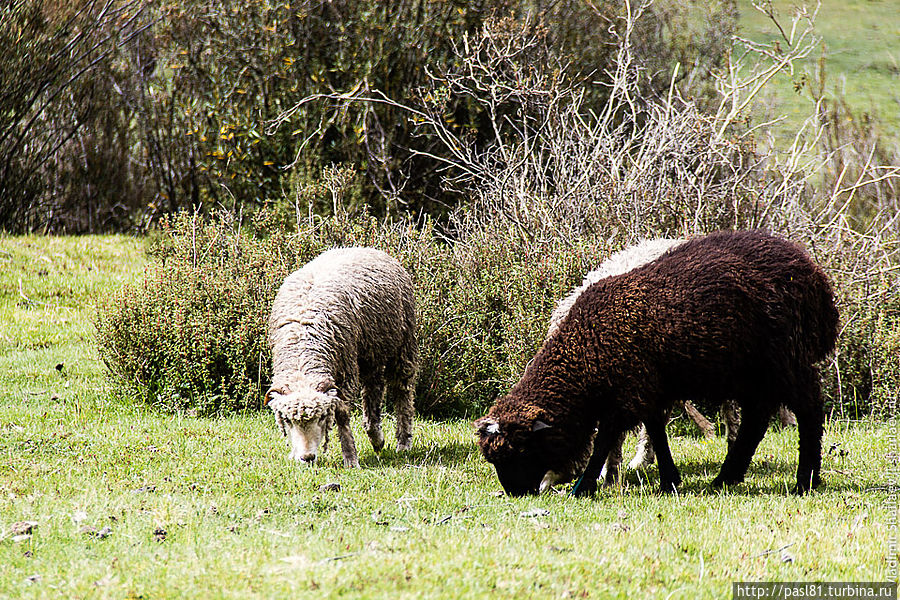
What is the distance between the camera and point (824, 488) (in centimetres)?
677

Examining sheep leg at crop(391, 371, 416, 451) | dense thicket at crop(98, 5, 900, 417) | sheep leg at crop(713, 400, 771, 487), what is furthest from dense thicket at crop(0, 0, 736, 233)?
sheep leg at crop(713, 400, 771, 487)

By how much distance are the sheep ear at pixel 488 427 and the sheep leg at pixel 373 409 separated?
180 centimetres

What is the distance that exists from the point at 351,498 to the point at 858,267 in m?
7.25

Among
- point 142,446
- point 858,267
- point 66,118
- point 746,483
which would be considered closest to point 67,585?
point 142,446

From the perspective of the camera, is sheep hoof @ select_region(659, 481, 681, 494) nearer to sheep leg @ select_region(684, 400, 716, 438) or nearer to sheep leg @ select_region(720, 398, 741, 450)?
sheep leg @ select_region(720, 398, 741, 450)

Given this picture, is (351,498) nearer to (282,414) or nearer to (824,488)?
(282,414)

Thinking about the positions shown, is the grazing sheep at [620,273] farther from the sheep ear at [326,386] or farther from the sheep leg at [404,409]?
the sheep ear at [326,386]

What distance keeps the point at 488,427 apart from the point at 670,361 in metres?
1.41

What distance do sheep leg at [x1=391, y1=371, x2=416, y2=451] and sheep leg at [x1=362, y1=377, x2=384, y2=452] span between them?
174 mm

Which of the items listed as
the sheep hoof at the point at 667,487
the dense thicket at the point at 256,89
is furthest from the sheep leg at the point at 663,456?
the dense thicket at the point at 256,89

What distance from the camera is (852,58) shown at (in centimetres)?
1634

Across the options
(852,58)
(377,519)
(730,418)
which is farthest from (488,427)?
(852,58)

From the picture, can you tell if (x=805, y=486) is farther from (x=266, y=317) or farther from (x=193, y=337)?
(x=193, y=337)

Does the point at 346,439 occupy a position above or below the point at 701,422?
above
